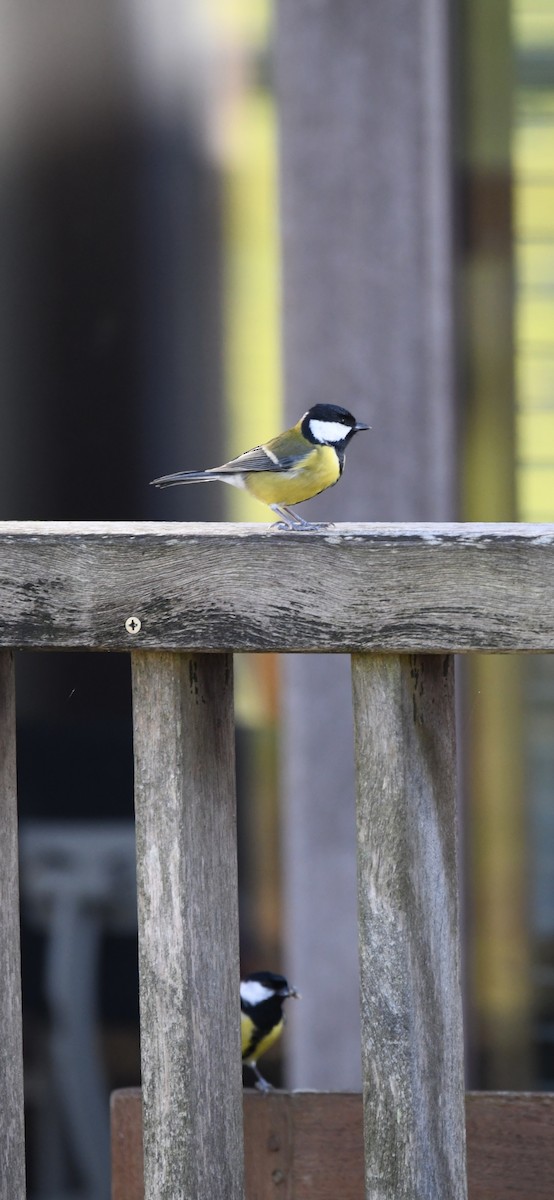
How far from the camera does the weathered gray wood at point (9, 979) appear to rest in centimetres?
157

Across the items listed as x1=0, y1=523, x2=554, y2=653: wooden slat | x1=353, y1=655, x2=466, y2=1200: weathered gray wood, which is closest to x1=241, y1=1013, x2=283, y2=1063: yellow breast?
x1=353, y1=655, x2=466, y2=1200: weathered gray wood

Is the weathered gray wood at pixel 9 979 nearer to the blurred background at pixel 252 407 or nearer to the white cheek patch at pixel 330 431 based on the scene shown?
the white cheek patch at pixel 330 431

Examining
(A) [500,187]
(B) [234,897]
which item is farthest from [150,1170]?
(A) [500,187]

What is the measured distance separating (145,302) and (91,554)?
2.86 metres

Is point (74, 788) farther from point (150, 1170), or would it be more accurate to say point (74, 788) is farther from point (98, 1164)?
point (150, 1170)

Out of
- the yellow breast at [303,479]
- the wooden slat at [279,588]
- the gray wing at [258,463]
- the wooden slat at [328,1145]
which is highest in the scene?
the gray wing at [258,463]

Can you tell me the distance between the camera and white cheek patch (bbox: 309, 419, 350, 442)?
2.72 metres

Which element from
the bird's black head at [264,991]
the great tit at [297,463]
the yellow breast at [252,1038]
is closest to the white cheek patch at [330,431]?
the great tit at [297,463]

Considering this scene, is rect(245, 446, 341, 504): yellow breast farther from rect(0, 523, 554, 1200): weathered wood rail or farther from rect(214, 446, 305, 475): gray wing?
rect(0, 523, 554, 1200): weathered wood rail

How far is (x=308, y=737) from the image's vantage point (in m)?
4.09

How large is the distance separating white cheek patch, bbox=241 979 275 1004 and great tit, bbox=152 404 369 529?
0.98 m

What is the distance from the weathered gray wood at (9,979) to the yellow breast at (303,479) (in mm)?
1091

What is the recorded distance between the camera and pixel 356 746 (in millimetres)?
1498

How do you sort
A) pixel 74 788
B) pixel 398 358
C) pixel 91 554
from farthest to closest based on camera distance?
pixel 74 788 < pixel 398 358 < pixel 91 554
